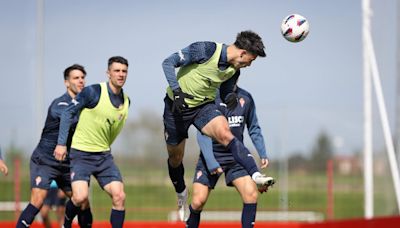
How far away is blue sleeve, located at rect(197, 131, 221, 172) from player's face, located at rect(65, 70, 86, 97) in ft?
5.99

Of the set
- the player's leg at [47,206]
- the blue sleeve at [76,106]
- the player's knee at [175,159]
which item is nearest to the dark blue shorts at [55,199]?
the player's leg at [47,206]

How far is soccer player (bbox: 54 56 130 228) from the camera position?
11.4 meters

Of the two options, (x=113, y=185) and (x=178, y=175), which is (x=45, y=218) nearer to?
(x=178, y=175)

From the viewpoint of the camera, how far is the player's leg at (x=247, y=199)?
1123cm

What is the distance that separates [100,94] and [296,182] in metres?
11.6

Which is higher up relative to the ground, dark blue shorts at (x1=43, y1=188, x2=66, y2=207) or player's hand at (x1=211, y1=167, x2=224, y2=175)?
player's hand at (x1=211, y1=167, x2=224, y2=175)

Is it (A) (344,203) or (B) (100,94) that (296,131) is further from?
(B) (100,94)

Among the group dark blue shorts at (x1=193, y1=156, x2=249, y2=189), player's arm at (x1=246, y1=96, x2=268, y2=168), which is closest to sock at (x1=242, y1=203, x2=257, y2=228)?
dark blue shorts at (x1=193, y1=156, x2=249, y2=189)

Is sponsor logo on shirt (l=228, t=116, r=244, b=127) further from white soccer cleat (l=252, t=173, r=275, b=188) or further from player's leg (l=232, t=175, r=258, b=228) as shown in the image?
white soccer cleat (l=252, t=173, r=275, b=188)

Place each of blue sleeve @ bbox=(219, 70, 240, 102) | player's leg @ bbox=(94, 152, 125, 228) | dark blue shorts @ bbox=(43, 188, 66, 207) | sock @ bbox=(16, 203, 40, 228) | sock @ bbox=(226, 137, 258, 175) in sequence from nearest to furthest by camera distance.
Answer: sock @ bbox=(226, 137, 258, 175) → blue sleeve @ bbox=(219, 70, 240, 102) → player's leg @ bbox=(94, 152, 125, 228) → sock @ bbox=(16, 203, 40, 228) → dark blue shorts @ bbox=(43, 188, 66, 207)

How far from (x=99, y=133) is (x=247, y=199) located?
6.57ft

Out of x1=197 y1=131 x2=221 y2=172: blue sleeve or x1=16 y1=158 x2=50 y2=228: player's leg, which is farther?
x1=16 y1=158 x2=50 y2=228: player's leg

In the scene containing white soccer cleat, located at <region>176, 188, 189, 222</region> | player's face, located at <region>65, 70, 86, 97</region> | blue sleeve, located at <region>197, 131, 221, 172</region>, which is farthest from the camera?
white soccer cleat, located at <region>176, 188, 189, 222</region>

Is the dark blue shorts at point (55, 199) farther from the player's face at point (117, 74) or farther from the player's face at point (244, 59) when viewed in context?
the player's face at point (244, 59)
